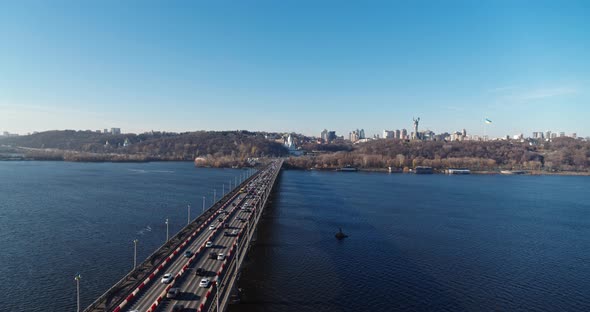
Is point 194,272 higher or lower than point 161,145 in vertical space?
lower

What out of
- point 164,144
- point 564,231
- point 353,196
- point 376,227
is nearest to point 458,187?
point 353,196

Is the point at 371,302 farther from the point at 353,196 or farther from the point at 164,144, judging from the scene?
the point at 164,144

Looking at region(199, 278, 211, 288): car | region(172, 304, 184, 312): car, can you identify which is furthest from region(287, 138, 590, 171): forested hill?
region(172, 304, 184, 312): car

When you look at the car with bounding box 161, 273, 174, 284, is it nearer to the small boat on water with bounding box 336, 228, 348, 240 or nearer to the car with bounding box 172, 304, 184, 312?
the car with bounding box 172, 304, 184, 312

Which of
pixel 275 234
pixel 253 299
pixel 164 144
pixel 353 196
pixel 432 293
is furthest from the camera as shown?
pixel 164 144

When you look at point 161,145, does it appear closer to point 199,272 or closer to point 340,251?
point 340,251

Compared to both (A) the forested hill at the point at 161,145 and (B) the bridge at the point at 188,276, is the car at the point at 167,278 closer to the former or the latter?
(B) the bridge at the point at 188,276

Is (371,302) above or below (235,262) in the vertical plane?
below

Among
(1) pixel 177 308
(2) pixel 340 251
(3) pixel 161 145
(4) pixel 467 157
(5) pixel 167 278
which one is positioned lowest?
(2) pixel 340 251

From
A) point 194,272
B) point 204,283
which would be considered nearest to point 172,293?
point 204,283
